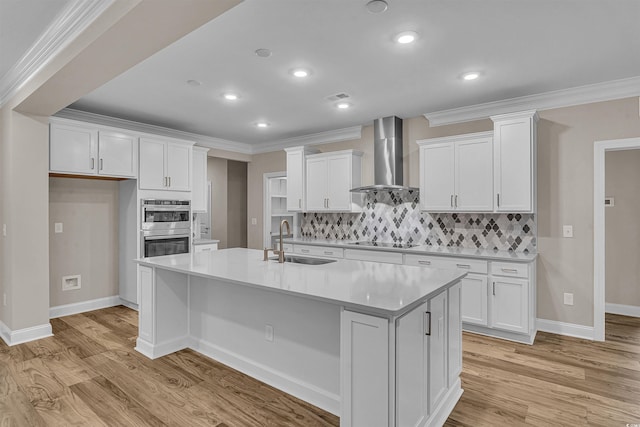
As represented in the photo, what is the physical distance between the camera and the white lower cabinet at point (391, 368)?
178 cm

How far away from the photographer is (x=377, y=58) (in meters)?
2.99

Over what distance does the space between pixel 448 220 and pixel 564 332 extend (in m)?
1.70

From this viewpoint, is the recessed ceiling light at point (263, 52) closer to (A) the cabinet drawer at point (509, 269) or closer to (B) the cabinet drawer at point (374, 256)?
(B) the cabinet drawer at point (374, 256)

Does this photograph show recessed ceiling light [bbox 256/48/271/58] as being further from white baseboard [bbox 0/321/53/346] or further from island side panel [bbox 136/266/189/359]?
white baseboard [bbox 0/321/53/346]

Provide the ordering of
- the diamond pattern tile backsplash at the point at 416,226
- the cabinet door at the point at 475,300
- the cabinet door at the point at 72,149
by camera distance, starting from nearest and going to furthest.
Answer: the cabinet door at the point at 475,300 < the cabinet door at the point at 72,149 < the diamond pattern tile backsplash at the point at 416,226

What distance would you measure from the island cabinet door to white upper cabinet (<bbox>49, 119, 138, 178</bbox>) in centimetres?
383

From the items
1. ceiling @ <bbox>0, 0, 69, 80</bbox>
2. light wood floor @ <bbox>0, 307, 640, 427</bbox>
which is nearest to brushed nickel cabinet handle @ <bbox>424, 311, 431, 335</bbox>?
light wood floor @ <bbox>0, 307, 640, 427</bbox>

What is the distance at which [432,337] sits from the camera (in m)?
2.17

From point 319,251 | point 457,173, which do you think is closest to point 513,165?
point 457,173

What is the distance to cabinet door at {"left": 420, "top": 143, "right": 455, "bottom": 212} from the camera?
429 cm

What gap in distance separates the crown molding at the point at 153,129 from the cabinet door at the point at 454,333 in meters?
4.75

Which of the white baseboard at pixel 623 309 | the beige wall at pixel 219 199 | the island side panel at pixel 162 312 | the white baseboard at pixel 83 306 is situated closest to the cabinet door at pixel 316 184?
the island side panel at pixel 162 312

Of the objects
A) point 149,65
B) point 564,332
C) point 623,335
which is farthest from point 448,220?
point 149,65

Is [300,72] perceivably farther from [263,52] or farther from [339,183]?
[339,183]
